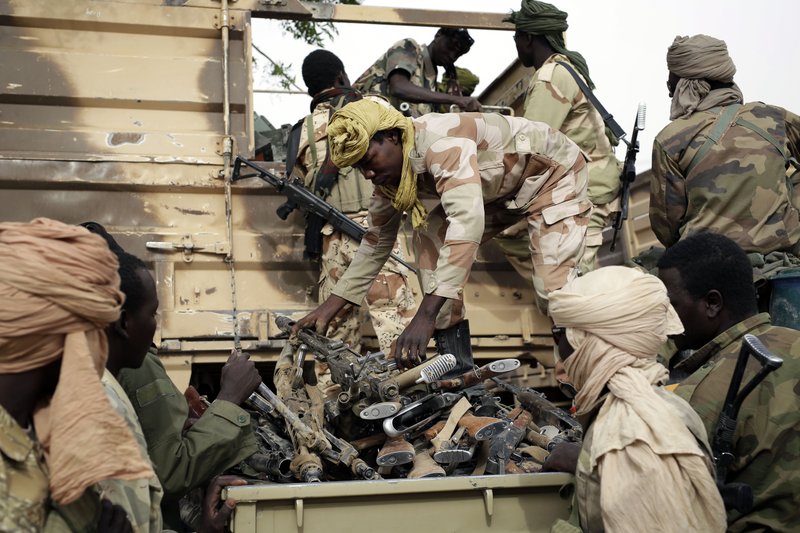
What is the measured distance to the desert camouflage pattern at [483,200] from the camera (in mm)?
3275

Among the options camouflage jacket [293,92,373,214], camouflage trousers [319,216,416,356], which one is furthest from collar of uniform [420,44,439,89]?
camouflage trousers [319,216,416,356]

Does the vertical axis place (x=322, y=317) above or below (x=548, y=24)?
below

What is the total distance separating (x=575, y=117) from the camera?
452cm

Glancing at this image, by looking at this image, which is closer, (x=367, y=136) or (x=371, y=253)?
(x=367, y=136)

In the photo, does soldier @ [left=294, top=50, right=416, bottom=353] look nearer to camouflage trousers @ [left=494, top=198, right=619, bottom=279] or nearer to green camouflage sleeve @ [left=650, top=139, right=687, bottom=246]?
A: camouflage trousers @ [left=494, top=198, right=619, bottom=279]

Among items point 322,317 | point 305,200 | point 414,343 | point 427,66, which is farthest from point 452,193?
point 427,66

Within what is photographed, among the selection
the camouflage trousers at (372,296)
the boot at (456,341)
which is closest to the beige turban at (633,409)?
the boot at (456,341)

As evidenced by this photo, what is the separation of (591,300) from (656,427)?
1.04ft

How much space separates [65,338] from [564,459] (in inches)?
54.8

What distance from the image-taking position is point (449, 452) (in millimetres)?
2869

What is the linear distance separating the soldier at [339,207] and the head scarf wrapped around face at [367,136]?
2.49 feet

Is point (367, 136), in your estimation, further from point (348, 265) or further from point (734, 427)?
point (734, 427)

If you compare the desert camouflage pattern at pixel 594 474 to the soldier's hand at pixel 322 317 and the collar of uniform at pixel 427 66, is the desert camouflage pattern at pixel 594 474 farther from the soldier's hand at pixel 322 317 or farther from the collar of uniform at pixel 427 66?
the collar of uniform at pixel 427 66

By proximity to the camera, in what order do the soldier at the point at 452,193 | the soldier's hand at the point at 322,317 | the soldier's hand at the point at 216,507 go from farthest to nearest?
the soldier's hand at the point at 322,317 → the soldier at the point at 452,193 → the soldier's hand at the point at 216,507
